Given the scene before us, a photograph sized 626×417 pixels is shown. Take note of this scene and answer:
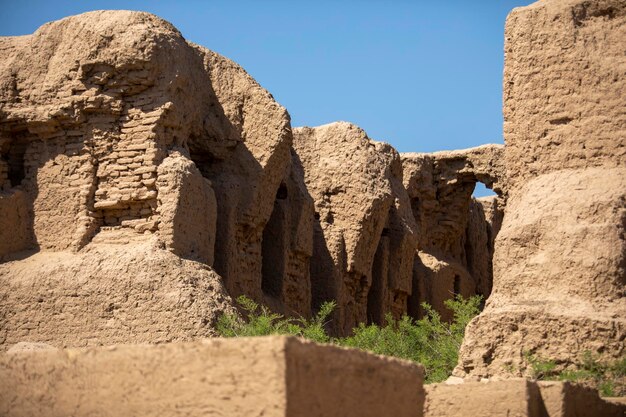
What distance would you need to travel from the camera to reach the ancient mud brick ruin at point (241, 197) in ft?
33.0

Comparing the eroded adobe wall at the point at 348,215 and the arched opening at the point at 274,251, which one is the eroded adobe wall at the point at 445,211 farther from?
the arched opening at the point at 274,251

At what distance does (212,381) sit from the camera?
5113 mm

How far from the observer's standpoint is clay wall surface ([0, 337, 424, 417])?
16.2ft

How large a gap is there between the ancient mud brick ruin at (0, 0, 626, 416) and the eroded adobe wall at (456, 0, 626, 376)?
0.06 ft

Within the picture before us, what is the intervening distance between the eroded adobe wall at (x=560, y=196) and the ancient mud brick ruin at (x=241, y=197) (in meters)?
0.02

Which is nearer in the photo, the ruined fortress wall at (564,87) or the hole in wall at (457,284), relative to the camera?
the ruined fortress wall at (564,87)

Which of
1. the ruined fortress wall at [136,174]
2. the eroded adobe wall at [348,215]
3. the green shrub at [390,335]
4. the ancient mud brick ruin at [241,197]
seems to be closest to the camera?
the ancient mud brick ruin at [241,197]

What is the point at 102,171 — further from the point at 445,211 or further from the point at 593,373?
the point at 445,211

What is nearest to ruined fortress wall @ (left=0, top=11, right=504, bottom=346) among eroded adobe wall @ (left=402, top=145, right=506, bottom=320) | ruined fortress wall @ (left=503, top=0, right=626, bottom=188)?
ruined fortress wall @ (left=503, top=0, right=626, bottom=188)

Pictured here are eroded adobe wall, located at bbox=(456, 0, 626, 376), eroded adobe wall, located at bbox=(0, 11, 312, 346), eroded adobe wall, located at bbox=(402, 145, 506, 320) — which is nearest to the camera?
eroded adobe wall, located at bbox=(456, 0, 626, 376)

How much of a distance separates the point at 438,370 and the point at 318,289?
7.31 metres

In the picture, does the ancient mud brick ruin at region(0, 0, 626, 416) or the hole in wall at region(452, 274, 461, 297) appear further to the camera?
the hole in wall at region(452, 274, 461, 297)

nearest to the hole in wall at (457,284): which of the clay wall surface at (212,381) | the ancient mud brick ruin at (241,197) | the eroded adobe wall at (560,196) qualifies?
the ancient mud brick ruin at (241,197)

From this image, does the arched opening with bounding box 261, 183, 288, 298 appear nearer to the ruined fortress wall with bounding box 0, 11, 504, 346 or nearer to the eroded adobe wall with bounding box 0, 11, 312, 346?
the ruined fortress wall with bounding box 0, 11, 504, 346
